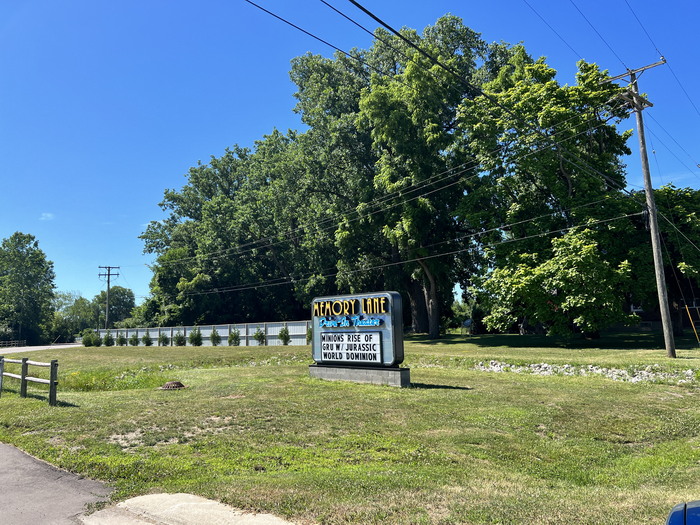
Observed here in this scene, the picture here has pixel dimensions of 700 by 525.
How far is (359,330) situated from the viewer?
17641 millimetres

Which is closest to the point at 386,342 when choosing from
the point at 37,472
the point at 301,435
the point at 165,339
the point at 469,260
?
the point at 301,435

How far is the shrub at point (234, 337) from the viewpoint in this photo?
4259cm

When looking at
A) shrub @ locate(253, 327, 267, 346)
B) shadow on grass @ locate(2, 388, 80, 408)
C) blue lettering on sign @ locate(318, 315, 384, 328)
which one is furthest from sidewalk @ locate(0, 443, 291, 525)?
shrub @ locate(253, 327, 267, 346)

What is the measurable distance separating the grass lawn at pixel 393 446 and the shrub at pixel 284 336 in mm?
20484

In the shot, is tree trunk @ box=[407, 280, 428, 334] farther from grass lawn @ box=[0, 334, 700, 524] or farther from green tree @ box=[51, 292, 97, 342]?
green tree @ box=[51, 292, 97, 342]

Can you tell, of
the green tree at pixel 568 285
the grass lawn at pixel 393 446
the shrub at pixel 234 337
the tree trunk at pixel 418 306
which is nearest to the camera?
the grass lawn at pixel 393 446

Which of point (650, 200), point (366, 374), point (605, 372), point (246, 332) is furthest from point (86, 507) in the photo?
point (246, 332)

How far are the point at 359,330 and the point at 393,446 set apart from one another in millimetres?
8789

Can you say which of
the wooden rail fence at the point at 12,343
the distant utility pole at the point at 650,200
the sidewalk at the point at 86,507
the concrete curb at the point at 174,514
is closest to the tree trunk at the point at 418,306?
the distant utility pole at the point at 650,200

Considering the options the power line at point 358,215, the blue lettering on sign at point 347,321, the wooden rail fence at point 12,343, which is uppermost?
the power line at point 358,215

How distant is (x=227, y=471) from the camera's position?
713 centimetres

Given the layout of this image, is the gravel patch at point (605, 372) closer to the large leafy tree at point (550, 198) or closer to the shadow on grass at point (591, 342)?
the large leafy tree at point (550, 198)

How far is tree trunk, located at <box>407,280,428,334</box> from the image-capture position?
4584 cm

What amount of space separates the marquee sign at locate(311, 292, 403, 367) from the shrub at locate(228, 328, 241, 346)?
25070 millimetres
